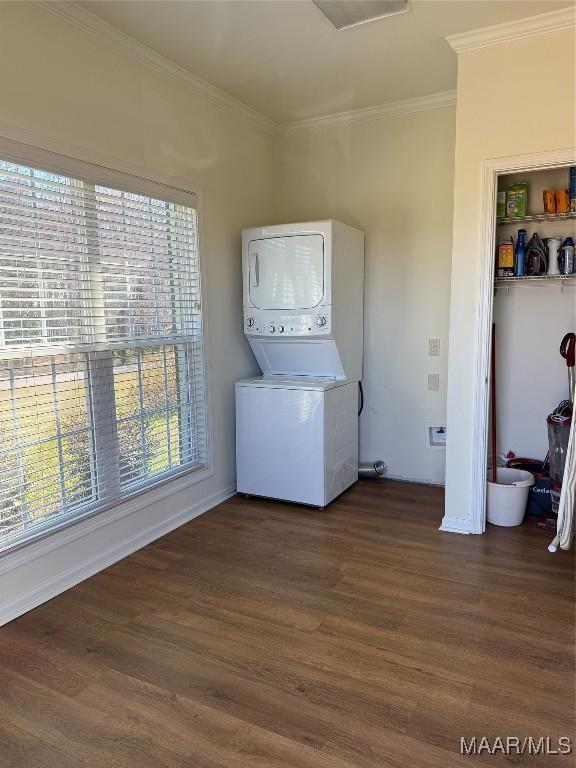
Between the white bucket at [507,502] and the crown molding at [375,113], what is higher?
the crown molding at [375,113]

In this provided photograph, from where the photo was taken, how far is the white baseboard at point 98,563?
237 cm

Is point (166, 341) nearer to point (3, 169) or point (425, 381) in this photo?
point (3, 169)

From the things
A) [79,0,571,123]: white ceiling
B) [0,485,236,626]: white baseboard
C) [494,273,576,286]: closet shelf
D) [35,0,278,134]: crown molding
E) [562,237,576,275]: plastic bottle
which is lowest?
[0,485,236,626]: white baseboard

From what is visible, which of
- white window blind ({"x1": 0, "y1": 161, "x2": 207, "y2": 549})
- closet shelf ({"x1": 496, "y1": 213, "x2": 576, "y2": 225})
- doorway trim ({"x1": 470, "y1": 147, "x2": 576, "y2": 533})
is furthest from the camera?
closet shelf ({"x1": 496, "y1": 213, "x2": 576, "y2": 225})

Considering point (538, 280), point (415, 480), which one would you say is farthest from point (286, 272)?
point (415, 480)

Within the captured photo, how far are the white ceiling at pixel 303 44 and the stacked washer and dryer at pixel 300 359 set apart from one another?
896 mm

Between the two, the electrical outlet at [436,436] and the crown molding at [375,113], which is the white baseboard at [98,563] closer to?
the electrical outlet at [436,436]

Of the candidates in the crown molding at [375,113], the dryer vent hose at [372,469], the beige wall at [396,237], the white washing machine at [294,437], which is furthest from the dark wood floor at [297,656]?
the crown molding at [375,113]

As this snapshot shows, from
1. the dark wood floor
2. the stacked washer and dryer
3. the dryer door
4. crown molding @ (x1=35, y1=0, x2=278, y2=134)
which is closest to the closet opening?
the dark wood floor

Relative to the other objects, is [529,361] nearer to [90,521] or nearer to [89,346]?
[89,346]

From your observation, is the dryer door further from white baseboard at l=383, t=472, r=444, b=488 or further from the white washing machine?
white baseboard at l=383, t=472, r=444, b=488

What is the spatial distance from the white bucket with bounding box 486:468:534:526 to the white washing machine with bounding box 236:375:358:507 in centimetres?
102

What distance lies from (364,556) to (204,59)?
2.97 meters

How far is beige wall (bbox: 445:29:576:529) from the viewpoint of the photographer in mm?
2721
